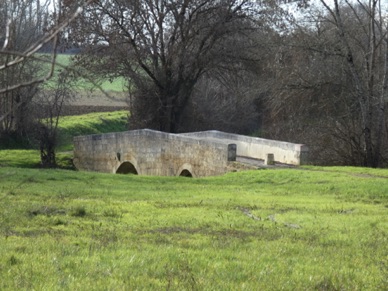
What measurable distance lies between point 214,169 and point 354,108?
28.4 ft

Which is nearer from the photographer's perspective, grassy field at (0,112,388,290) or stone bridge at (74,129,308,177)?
grassy field at (0,112,388,290)

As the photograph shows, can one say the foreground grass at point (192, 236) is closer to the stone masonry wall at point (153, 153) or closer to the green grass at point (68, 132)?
the stone masonry wall at point (153, 153)

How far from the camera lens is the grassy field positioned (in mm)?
6586

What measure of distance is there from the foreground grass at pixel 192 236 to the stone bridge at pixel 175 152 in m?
6.93

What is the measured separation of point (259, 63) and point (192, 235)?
2895 cm

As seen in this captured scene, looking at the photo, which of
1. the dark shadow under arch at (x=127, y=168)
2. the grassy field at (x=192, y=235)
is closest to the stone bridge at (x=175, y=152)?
the dark shadow under arch at (x=127, y=168)

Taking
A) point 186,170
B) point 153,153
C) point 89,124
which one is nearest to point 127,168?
point 153,153

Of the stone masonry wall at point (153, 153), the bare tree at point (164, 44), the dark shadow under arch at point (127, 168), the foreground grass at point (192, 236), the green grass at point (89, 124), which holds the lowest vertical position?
the foreground grass at point (192, 236)

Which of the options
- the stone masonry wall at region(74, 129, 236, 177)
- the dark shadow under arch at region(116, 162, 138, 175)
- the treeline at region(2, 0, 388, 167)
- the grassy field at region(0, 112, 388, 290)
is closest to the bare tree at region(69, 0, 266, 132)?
the treeline at region(2, 0, 388, 167)

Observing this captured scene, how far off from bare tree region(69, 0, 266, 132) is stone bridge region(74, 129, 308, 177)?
4.65 metres

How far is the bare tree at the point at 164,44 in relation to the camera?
35.9 meters

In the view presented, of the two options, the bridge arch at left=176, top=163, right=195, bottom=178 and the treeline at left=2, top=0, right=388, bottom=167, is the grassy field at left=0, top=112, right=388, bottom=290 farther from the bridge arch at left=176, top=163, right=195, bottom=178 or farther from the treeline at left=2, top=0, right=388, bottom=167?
the treeline at left=2, top=0, right=388, bottom=167

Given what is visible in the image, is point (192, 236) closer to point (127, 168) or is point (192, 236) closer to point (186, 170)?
point (186, 170)

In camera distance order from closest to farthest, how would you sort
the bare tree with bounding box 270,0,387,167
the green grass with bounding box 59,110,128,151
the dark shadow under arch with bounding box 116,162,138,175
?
the bare tree with bounding box 270,0,387,167
the dark shadow under arch with bounding box 116,162,138,175
the green grass with bounding box 59,110,128,151
